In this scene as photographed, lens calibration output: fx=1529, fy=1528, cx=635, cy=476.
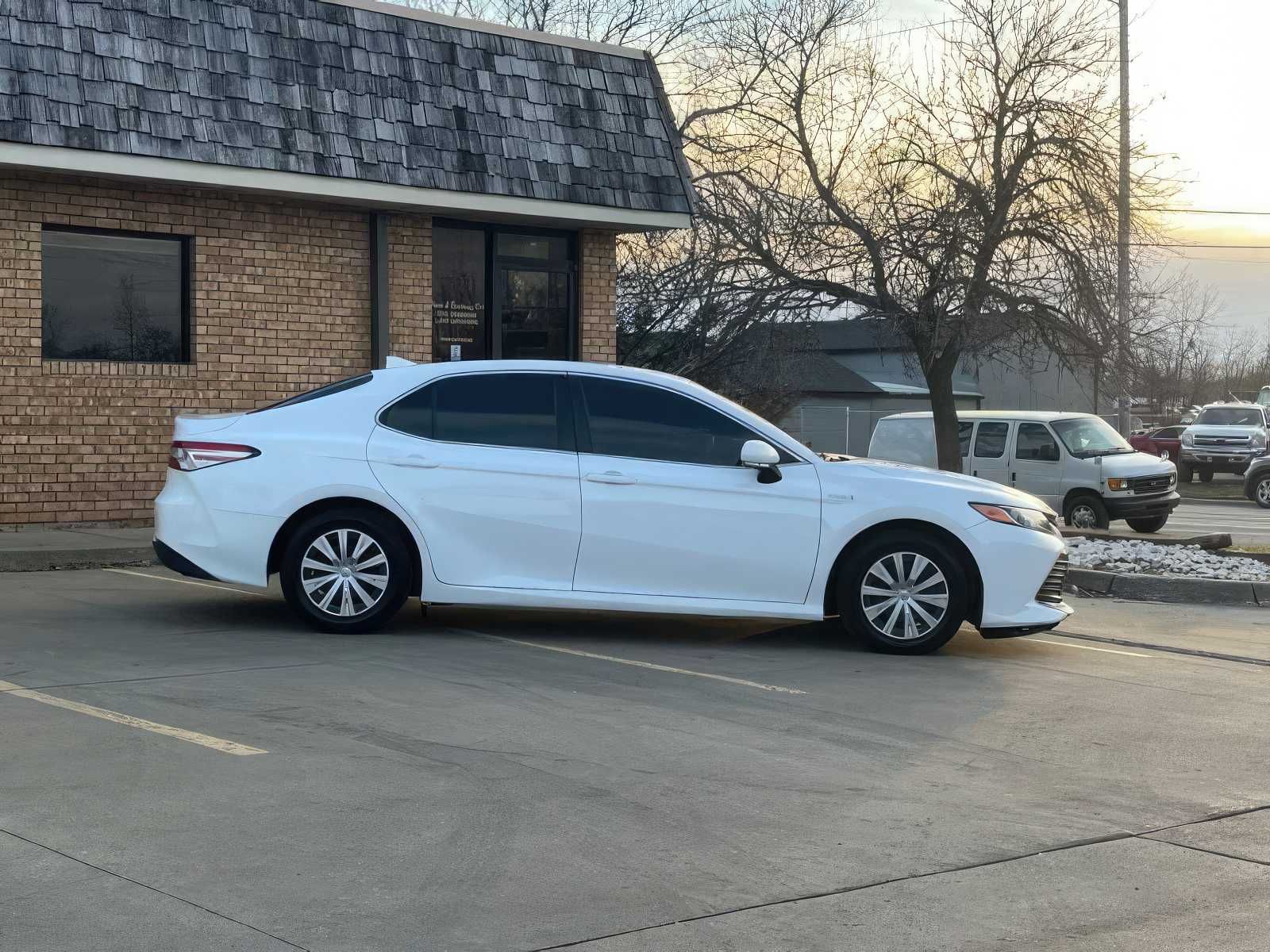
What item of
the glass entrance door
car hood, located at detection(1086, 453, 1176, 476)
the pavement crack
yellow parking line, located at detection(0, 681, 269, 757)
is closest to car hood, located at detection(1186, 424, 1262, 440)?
car hood, located at detection(1086, 453, 1176, 476)

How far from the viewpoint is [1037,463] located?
19.7 metres

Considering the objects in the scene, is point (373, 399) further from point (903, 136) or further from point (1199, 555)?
point (903, 136)

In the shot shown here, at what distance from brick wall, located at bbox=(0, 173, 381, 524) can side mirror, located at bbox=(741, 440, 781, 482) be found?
302 inches

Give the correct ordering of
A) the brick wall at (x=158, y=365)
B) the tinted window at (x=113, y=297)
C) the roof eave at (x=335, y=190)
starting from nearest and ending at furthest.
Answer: the roof eave at (x=335, y=190) < the brick wall at (x=158, y=365) < the tinted window at (x=113, y=297)

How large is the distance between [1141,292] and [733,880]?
16.8m

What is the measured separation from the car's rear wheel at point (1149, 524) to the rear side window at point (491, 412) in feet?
41.0

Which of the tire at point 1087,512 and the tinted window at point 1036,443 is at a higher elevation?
the tinted window at point 1036,443

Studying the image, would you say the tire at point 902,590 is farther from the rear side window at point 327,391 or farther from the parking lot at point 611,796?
the rear side window at point 327,391

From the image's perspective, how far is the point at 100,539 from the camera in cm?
1314

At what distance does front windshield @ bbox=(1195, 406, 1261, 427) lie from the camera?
121 feet

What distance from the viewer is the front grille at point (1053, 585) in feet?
29.8

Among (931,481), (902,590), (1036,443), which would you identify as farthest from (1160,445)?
(902,590)

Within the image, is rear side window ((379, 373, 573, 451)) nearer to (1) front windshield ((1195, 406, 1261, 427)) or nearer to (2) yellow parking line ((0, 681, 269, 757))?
(2) yellow parking line ((0, 681, 269, 757))

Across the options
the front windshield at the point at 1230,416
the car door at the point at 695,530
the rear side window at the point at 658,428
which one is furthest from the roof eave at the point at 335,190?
the front windshield at the point at 1230,416
